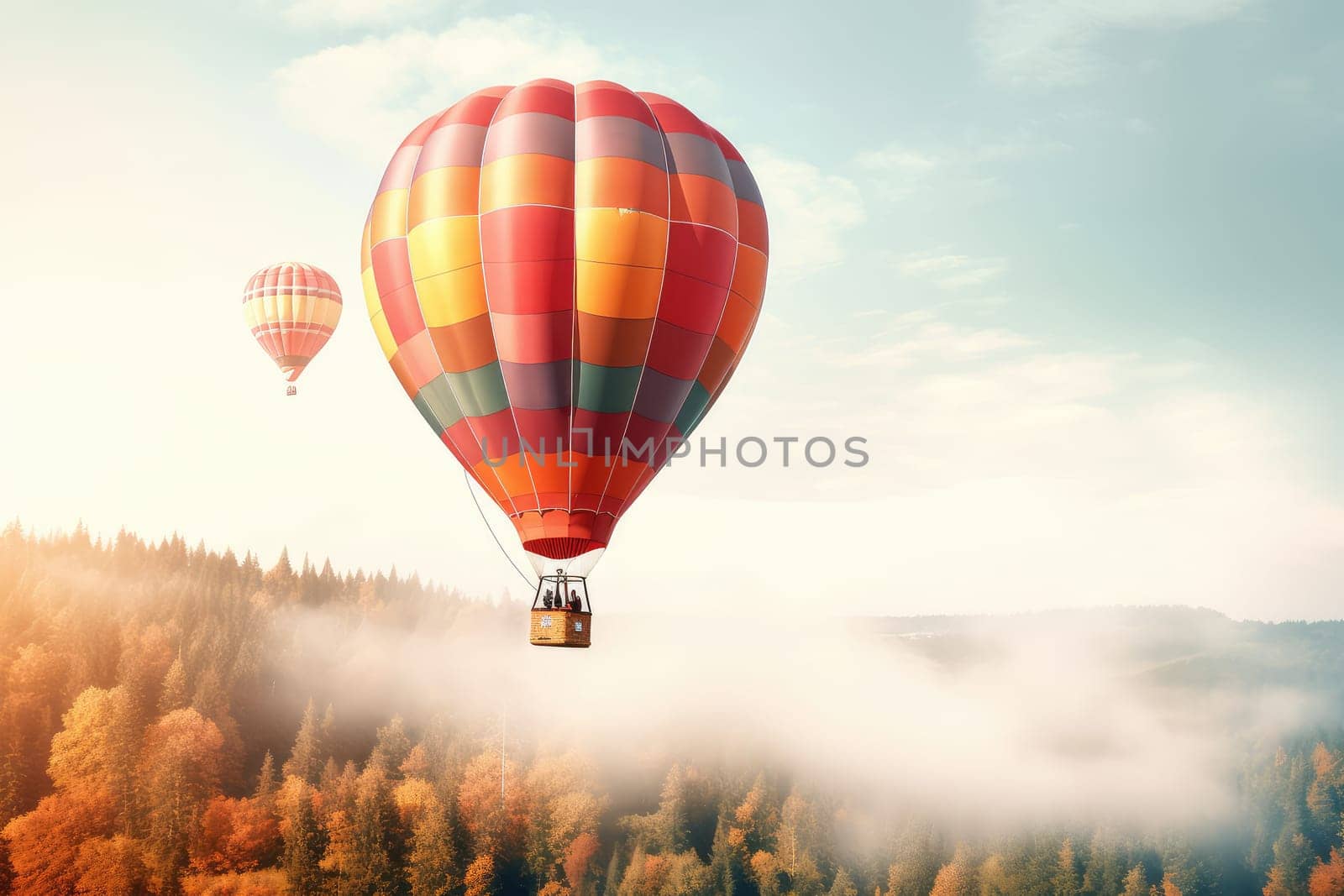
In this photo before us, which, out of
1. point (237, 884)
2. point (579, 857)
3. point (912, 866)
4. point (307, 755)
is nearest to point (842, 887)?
point (912, 866)

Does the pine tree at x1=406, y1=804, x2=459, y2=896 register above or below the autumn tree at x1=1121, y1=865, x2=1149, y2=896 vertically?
above

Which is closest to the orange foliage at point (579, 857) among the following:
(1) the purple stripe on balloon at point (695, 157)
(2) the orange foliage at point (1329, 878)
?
(2) the orange foliage at point (1329, 878)

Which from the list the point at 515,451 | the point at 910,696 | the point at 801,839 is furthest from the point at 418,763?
the point at 910,696

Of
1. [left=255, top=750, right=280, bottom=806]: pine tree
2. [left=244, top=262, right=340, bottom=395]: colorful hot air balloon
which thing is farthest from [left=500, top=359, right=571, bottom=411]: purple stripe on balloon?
[left=255, top=750, right=280, bottom=806]: pine tree

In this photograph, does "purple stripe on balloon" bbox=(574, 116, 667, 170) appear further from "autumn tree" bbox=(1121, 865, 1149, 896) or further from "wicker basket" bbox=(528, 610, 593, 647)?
"autumn tree" bbox=(1121, 865, 1149, 896)

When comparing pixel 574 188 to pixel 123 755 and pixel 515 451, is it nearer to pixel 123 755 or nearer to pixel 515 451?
pixel 515 451

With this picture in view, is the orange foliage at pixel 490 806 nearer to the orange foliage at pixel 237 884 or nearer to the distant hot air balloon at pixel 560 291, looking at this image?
the orange foliage at pixel 237 884

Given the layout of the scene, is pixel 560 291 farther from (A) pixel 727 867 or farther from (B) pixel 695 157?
(A) pixel 727 867
